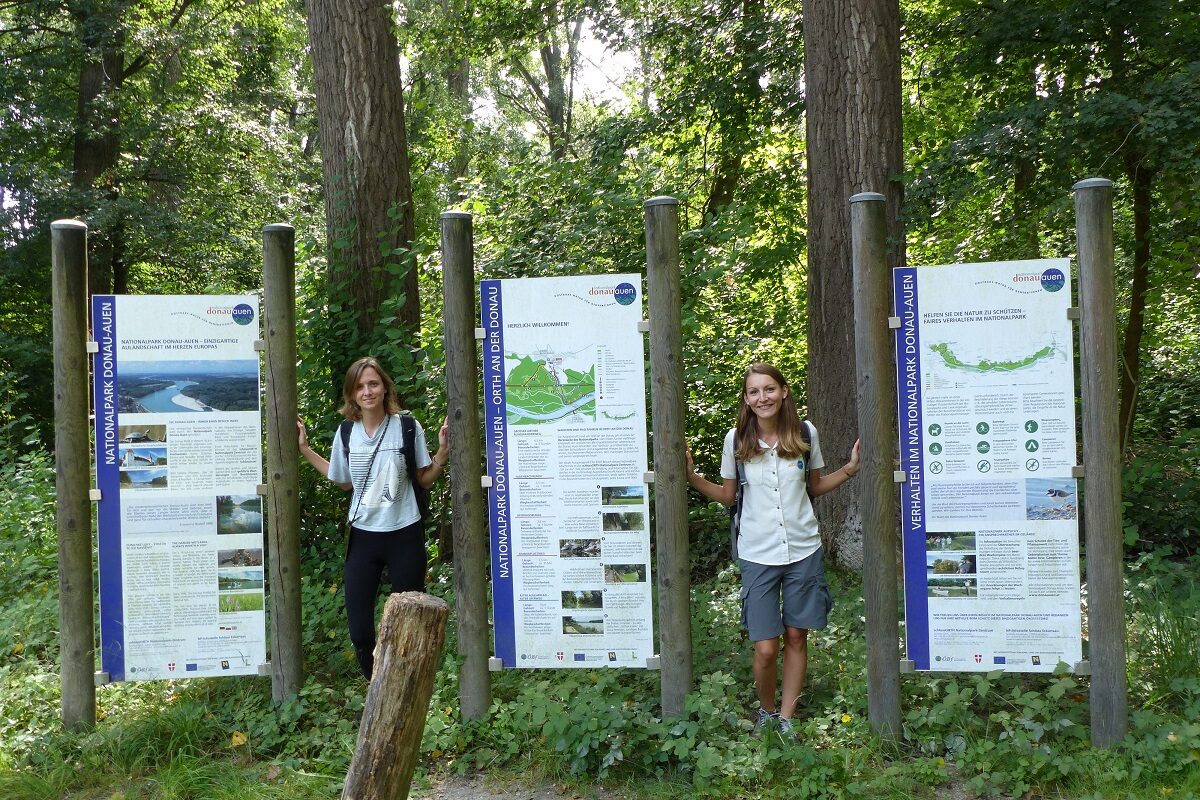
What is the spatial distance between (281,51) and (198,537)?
17.9 m

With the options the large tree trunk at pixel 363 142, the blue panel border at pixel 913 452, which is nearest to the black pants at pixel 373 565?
the blue panel border at pixel 913 452

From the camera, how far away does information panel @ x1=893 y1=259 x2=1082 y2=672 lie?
4.50 meters

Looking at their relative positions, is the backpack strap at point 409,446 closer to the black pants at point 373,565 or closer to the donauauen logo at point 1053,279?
the black pants at point 373,565

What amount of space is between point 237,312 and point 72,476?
1.22 meters

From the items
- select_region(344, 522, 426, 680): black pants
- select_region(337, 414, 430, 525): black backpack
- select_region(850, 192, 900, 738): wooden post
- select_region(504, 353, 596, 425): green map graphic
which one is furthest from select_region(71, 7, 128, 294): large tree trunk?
select_region(850, 192, 900, 738): wooden post

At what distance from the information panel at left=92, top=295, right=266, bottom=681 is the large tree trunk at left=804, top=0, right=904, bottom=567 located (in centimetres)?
405

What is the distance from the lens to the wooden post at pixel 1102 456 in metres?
4.38

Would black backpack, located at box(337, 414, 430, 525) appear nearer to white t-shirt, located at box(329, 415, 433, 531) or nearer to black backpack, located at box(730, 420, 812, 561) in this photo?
white t-shirt, located at box(329, 415, 433, 531)

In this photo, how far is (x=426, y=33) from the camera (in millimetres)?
11156

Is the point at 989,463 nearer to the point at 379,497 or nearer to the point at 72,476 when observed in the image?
the point at 379,497

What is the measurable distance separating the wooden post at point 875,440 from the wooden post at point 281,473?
3018 millimetres

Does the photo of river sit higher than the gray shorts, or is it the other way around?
the photo of river

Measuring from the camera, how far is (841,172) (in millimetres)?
6934

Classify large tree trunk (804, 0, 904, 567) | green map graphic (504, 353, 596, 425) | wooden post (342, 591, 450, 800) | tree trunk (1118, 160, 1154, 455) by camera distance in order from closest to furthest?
wooden post (342, 591, 450, 800) → green map graphic (504, 353, 596, 425) → large tree trunk (804, 0, 904, 567) → tree trunk (1118, 160, 1154, 455)
